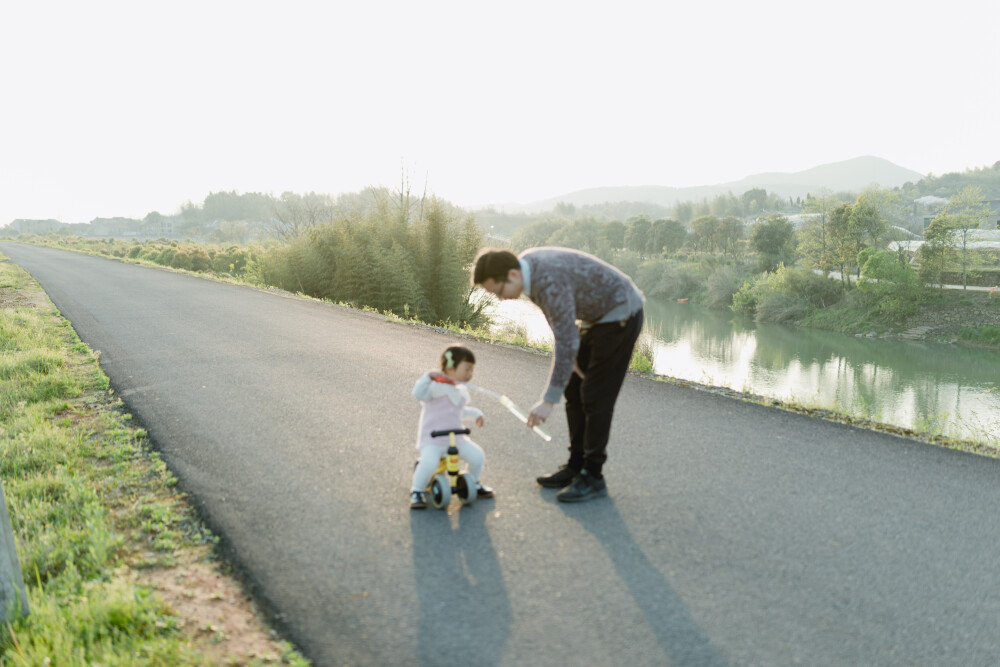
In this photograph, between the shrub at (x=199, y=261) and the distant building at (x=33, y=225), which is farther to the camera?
the distant building at (x=33, y=225)

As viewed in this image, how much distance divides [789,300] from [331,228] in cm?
3572

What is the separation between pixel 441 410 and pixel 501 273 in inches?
35.5

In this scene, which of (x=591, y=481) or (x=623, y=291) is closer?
(x=623, y=291)

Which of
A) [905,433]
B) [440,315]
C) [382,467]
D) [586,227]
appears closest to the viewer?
[382,467]

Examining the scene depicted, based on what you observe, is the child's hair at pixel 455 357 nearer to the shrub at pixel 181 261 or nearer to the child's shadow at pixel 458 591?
the child's shadow at pixel 458 591

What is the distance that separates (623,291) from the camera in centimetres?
344

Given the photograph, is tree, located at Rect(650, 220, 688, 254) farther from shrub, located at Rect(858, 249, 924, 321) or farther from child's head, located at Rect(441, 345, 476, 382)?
child's head, located at Rect(441, 345, 476, 382)

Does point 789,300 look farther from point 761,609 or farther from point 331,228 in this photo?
point 761,609

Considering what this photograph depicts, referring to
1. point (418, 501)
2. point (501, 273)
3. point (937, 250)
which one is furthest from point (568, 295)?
point (937, 250)

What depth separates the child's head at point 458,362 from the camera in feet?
11.4

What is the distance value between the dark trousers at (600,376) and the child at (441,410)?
609mm

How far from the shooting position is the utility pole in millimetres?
2465

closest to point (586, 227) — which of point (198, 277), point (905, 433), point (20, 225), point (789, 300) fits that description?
point (789, 300)

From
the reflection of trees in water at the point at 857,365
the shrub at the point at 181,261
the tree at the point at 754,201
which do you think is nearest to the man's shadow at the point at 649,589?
the reflection of trees in water at the point at 857,365
